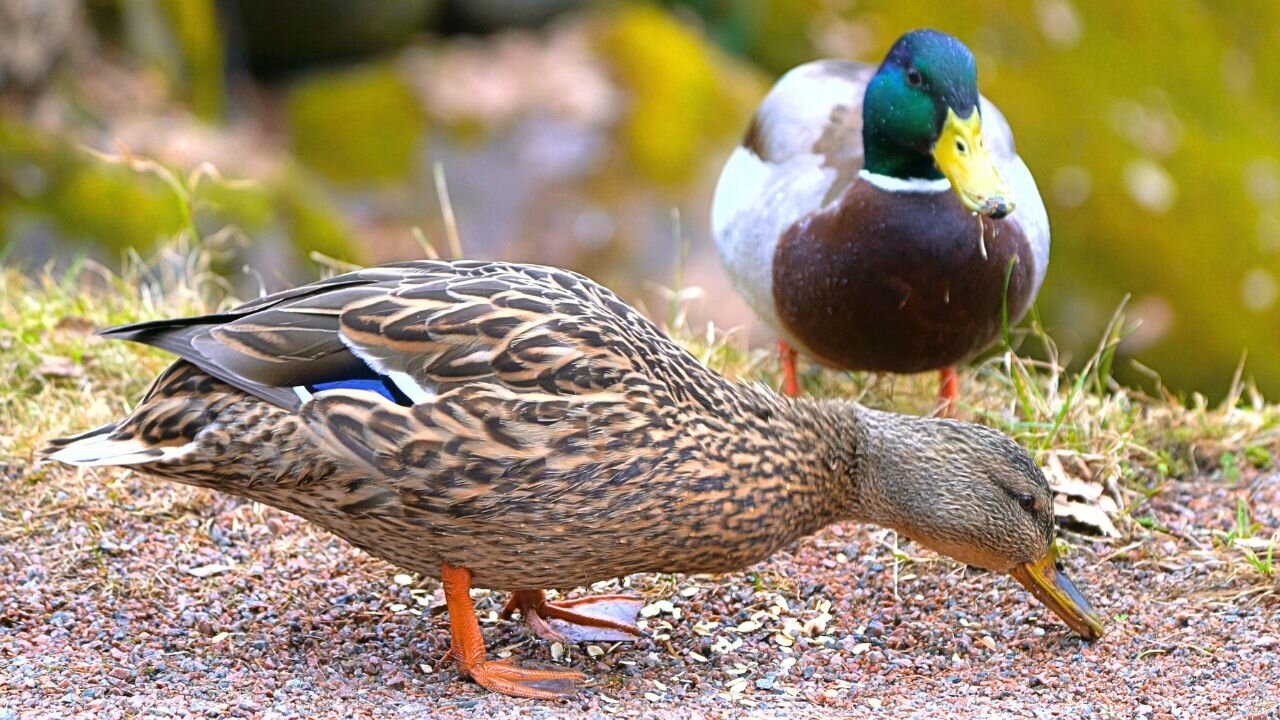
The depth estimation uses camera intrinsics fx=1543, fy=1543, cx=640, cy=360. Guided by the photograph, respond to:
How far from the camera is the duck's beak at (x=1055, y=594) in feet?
11.0

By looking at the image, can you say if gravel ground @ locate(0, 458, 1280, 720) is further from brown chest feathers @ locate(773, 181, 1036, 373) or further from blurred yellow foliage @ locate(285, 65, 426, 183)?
blurred yellow foliage @ locate(285, 65, 426, 183)

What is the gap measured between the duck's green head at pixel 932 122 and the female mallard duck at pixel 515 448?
3.34 feet

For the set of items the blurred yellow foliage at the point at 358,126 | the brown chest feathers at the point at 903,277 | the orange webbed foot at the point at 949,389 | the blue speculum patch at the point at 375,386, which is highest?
the blue speculum patch at the point at 375,386

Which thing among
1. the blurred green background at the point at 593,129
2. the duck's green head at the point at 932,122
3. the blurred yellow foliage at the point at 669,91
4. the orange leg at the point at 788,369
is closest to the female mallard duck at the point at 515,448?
the duck's green head at the point at 932,122

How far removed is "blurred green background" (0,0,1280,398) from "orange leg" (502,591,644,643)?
369 centimetres

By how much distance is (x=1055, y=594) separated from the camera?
132 inches

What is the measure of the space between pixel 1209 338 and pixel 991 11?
250 cm

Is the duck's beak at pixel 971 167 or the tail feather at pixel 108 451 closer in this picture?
the tail feather at pixel 108 451

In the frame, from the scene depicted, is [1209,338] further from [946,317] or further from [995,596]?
[995,596]

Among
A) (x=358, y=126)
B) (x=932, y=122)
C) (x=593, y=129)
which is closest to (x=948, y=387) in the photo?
(x=932, y=122)

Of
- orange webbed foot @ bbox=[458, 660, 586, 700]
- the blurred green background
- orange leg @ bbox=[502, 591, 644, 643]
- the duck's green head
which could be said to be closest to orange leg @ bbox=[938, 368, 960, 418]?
the duck's green head

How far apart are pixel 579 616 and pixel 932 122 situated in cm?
185

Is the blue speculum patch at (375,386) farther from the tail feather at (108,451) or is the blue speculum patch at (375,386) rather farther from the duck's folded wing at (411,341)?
the tail feather at (108,451)

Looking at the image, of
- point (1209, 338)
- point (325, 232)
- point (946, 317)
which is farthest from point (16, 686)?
point (1209, 338)
